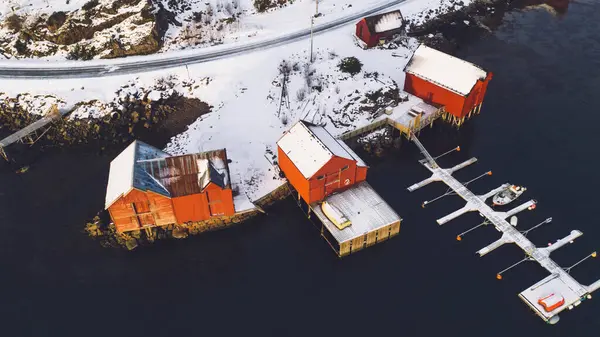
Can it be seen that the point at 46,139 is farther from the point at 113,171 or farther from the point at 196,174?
the point at 196,174

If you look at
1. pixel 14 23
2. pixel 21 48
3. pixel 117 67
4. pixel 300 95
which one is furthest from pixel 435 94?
pixel 14 23

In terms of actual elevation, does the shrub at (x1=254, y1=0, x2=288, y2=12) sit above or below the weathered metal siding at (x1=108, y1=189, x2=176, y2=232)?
above

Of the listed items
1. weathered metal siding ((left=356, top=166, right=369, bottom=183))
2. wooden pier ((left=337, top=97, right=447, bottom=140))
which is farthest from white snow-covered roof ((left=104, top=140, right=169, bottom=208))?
wooden pier ((left=337, top=97, right=447, bottom=140))

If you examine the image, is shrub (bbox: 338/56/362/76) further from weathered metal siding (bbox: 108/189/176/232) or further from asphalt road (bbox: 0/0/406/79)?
weathered metal siding (bbox: 108/189/176/232)

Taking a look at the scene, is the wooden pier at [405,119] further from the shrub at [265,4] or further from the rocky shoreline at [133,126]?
the shrub at [265,4]

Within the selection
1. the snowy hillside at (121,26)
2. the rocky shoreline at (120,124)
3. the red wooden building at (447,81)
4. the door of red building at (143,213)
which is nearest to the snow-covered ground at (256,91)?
the rocky shoreline at (120,124)

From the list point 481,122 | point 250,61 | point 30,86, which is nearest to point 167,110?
point 250,61
